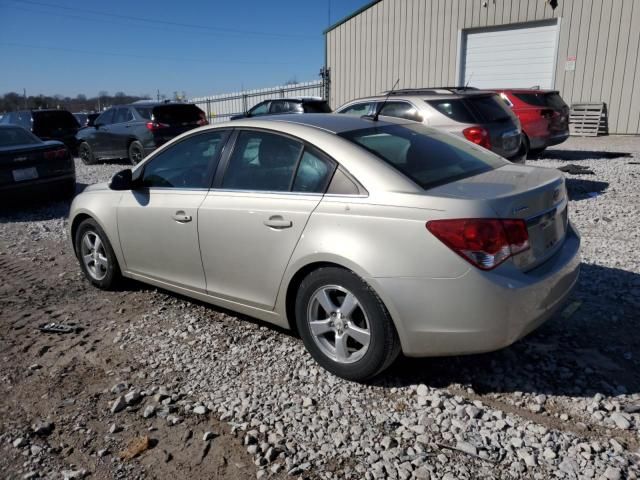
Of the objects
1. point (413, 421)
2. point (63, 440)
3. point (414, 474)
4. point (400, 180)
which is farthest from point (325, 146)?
point (63, 440)

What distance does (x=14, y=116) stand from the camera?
56.4ft

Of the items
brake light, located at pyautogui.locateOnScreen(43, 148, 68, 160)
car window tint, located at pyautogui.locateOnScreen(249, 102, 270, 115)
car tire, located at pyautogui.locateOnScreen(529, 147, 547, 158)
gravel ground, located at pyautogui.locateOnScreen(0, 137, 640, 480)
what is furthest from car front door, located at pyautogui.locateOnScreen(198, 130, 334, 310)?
car window tint, located at pyautogui.locateOnScreen(249, 102, 270, 115)

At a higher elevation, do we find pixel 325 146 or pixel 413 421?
pixel 325 146

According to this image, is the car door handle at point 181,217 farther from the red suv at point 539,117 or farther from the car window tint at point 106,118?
the car window tint at point 106,118

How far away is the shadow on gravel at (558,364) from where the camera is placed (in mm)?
3145

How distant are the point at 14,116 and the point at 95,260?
49.5 ft

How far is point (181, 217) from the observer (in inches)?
155

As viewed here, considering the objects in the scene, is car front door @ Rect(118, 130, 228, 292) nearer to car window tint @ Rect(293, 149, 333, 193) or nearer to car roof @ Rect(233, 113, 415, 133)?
car roof @ Rect(233, 113, 415, 133)

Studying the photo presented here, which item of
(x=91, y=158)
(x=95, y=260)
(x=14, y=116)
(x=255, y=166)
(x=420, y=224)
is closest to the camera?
(x=420, y=224)

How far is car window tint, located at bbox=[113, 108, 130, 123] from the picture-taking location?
13952 mm

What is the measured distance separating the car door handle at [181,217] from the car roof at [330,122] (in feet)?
2.51

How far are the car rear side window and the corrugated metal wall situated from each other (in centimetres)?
1143

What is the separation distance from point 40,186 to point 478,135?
692 centimetres

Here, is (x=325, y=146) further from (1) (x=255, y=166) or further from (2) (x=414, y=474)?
(2) (x=414, y=474)
